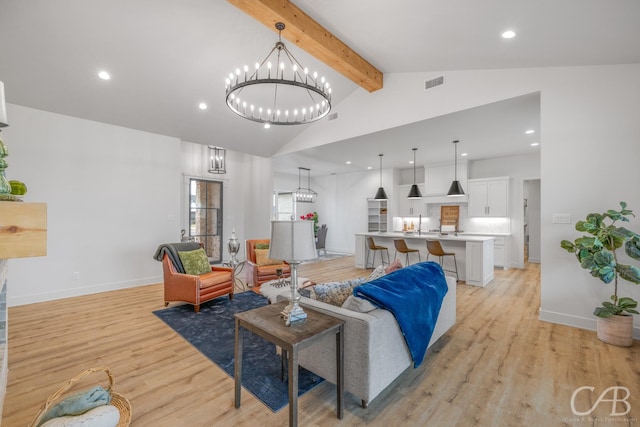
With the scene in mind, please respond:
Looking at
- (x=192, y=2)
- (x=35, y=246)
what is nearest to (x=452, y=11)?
(x=192, y=2)

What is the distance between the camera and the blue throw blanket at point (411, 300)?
210cm

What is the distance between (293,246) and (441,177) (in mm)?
7011

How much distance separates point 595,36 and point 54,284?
7.59 m

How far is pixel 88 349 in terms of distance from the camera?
2898 mm

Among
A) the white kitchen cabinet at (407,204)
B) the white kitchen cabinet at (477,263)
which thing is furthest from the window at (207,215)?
the white kitchen cabinet at (477,263)

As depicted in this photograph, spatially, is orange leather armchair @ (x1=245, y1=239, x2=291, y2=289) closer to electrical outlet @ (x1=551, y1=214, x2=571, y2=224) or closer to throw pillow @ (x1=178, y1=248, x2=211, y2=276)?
throw pillow @ (x1=178, y1=248, x2=211, y2=276)

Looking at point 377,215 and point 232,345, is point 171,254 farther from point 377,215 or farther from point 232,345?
point 377,215

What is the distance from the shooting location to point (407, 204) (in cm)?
865

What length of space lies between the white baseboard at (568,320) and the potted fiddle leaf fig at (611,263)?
0.23 metres

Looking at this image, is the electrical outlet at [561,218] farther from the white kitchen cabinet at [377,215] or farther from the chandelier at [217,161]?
the chandelier at [217,161]

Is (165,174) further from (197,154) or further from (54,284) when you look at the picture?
(54,284)

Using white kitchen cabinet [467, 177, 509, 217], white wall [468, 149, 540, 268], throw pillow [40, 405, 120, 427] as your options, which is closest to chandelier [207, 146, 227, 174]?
throw pillow [40, 405, 120, 427]

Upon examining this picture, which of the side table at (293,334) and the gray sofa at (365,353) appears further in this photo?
the gray sofa at (365,353)

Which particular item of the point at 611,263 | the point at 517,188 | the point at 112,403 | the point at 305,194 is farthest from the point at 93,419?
the point at 305,194
